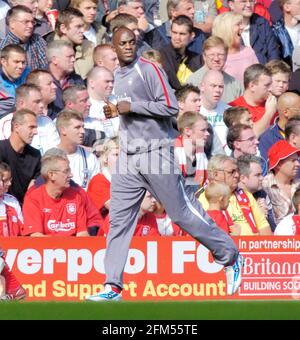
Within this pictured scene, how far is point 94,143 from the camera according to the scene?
14969 mm

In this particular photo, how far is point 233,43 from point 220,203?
336 cm

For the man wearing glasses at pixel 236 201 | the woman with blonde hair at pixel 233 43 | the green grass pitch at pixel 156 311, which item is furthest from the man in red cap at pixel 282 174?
the green grass pitch at pixel 156 311

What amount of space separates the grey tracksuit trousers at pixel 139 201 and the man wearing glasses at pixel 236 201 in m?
2.25

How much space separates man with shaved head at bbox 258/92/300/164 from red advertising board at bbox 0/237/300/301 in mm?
2249

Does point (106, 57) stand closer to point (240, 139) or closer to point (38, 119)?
point (38, 119)

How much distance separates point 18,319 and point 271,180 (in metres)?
5.15

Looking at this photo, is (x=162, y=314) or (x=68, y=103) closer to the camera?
(x=162, y=314)

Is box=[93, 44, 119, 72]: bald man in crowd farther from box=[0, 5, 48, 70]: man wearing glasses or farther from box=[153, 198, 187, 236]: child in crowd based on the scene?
box=[153, 198, 187, 236]: child in crowd

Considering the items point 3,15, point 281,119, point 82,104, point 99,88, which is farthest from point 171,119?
point 3,15

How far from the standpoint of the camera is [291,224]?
46.0 ft
